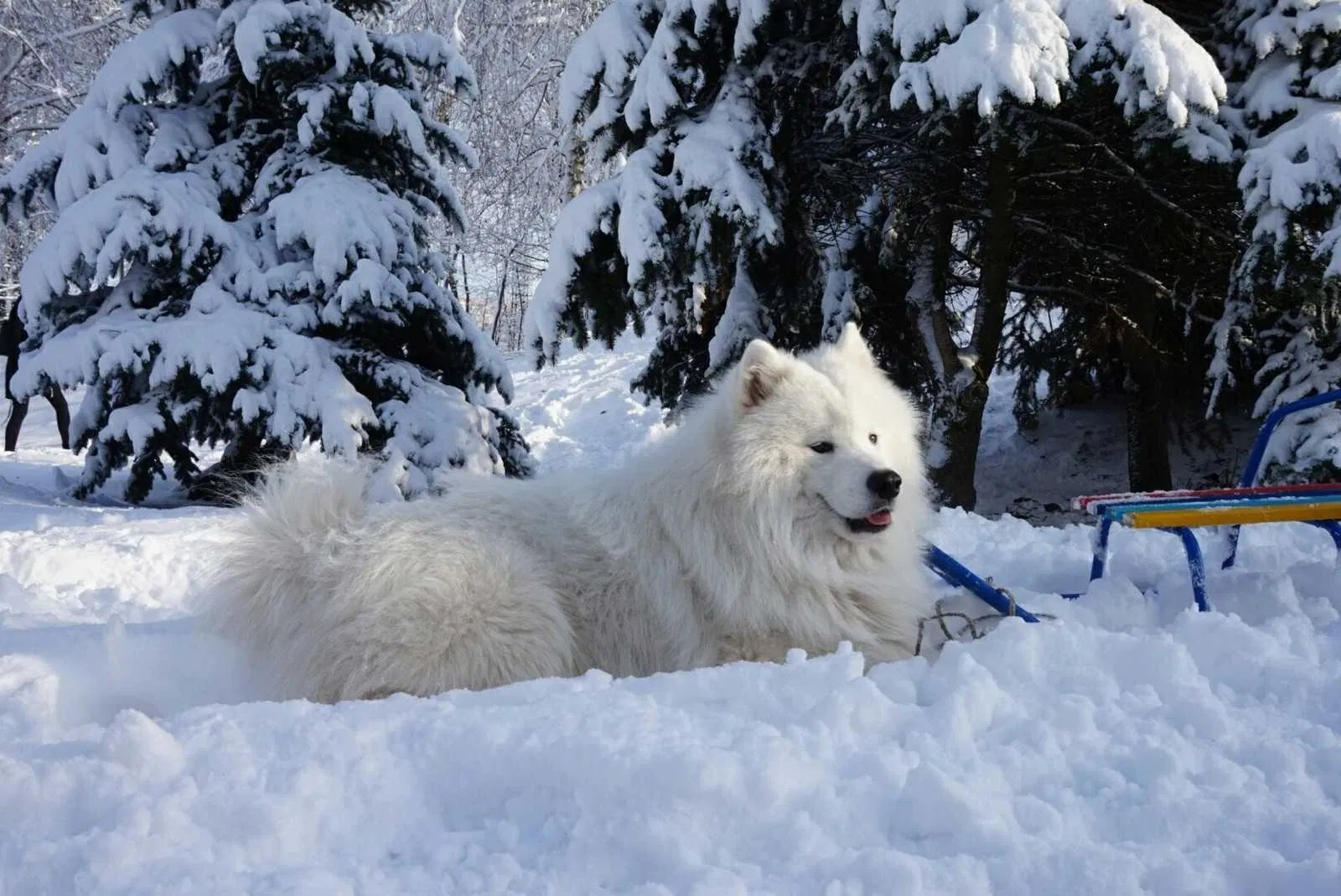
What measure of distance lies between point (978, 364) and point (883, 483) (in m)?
4.79

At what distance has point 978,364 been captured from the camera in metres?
7.49

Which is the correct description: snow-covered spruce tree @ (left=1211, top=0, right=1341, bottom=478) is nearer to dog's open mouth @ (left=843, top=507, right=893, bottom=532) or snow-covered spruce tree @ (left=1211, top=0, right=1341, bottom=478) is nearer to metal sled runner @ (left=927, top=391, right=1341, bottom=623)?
metal sled runner @ (left=927, top=391, right=1341, bottom=623)

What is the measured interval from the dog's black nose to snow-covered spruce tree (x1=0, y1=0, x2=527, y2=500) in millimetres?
4821

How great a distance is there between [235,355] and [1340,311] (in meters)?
7.85

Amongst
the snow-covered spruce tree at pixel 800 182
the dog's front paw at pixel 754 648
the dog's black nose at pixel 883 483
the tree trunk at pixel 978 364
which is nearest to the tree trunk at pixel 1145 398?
the snow-covered spruce tree at pixel 800 182

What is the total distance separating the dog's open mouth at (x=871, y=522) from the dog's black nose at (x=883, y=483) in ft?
0.41

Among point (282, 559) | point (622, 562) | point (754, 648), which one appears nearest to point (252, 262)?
point (282, 559)

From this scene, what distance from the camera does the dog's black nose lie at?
3100 millimetres

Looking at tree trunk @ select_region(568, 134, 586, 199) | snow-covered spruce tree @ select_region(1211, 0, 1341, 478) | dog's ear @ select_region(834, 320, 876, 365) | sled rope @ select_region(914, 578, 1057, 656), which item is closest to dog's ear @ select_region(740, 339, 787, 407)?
dog's ear @ select_region(834, 320, 876, 365)

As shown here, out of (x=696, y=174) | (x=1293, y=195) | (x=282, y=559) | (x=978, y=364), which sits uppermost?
(x=696, y=174)

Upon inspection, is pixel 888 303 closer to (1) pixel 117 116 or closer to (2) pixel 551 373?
(1) pixel 117 116

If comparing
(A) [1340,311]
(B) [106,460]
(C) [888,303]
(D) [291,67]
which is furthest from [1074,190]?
(B) [106,460]

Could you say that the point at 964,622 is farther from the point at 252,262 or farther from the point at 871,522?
the point at 252,262

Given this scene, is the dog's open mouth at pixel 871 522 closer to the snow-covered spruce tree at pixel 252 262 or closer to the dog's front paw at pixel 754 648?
the dog's front paw at pixel 754 648
